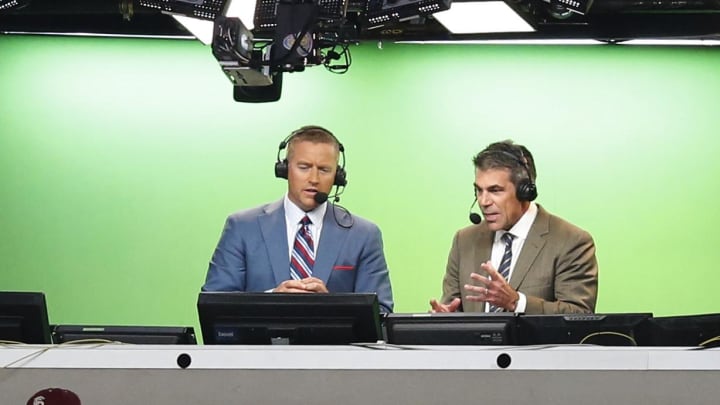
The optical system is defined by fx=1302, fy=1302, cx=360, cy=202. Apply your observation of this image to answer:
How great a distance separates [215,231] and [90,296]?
0.76 meters

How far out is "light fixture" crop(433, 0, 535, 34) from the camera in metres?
6.07

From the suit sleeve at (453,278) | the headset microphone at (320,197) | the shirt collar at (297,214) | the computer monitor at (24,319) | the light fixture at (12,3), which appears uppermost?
the light fixture at (12,3)

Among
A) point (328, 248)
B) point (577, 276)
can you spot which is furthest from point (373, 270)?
point (577, 276)

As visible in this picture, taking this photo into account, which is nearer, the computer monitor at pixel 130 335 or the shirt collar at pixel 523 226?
the computer monitor at pixel 130 335

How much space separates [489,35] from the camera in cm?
662

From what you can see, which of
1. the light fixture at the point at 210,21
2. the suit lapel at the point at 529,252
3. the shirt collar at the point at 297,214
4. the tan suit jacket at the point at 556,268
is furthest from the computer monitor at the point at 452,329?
the light fixture at the point at 210,21

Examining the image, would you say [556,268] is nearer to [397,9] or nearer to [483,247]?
[483,247]

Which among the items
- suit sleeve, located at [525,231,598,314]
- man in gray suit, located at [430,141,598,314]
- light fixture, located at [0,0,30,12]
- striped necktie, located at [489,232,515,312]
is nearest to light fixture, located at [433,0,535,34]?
man in gray suit, located at [430,141,598,314]

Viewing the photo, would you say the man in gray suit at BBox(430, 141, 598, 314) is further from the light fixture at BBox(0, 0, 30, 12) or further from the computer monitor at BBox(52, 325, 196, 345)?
the light fixture at BBox(0, 0, 30, 12)

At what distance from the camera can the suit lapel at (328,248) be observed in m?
5.05

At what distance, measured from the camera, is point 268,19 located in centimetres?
587

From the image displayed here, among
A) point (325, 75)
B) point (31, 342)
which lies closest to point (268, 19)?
point (325, 75)

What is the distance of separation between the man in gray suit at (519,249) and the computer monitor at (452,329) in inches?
40.7

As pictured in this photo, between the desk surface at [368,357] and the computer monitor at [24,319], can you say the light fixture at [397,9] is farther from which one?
the desk surface at [368,357]
